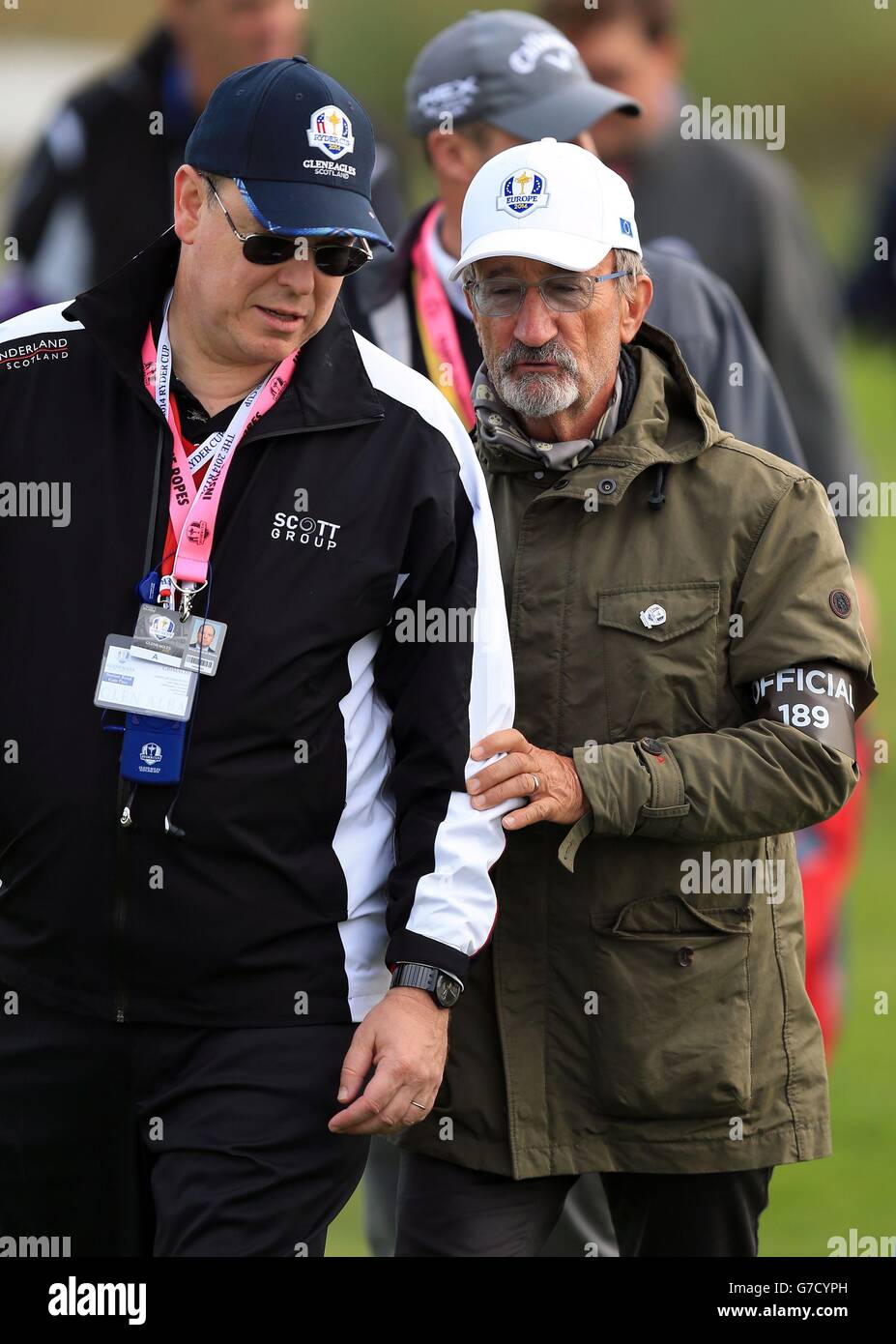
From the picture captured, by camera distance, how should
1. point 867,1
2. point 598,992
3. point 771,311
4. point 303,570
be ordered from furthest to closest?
1. point 867,1
2. point 771,311
3. point 598,992
4. point 303,570

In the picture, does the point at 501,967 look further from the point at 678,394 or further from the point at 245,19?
the point at 245,19

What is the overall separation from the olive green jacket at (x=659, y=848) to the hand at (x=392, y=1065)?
0.30 metres

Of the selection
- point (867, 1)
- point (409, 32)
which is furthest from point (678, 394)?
point (867, 1)

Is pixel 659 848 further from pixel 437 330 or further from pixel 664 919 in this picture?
pixel 437 330

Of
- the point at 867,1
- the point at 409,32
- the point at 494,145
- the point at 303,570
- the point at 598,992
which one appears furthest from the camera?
the point at 867,1

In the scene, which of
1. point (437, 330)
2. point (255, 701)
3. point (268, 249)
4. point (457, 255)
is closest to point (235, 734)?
point (255, 701)

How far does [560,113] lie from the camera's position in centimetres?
441

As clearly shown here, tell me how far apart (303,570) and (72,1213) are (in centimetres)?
99

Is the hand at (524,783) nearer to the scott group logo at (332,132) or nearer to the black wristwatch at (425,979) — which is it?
the black wristwatch at (425,979)

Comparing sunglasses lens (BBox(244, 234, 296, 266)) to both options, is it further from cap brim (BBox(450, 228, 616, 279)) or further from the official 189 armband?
the official 189 armband

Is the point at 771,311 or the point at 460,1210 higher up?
the point at 771,311

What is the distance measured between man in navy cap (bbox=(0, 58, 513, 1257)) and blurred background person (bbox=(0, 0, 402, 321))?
252cm

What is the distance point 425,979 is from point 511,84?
7.20 ft
